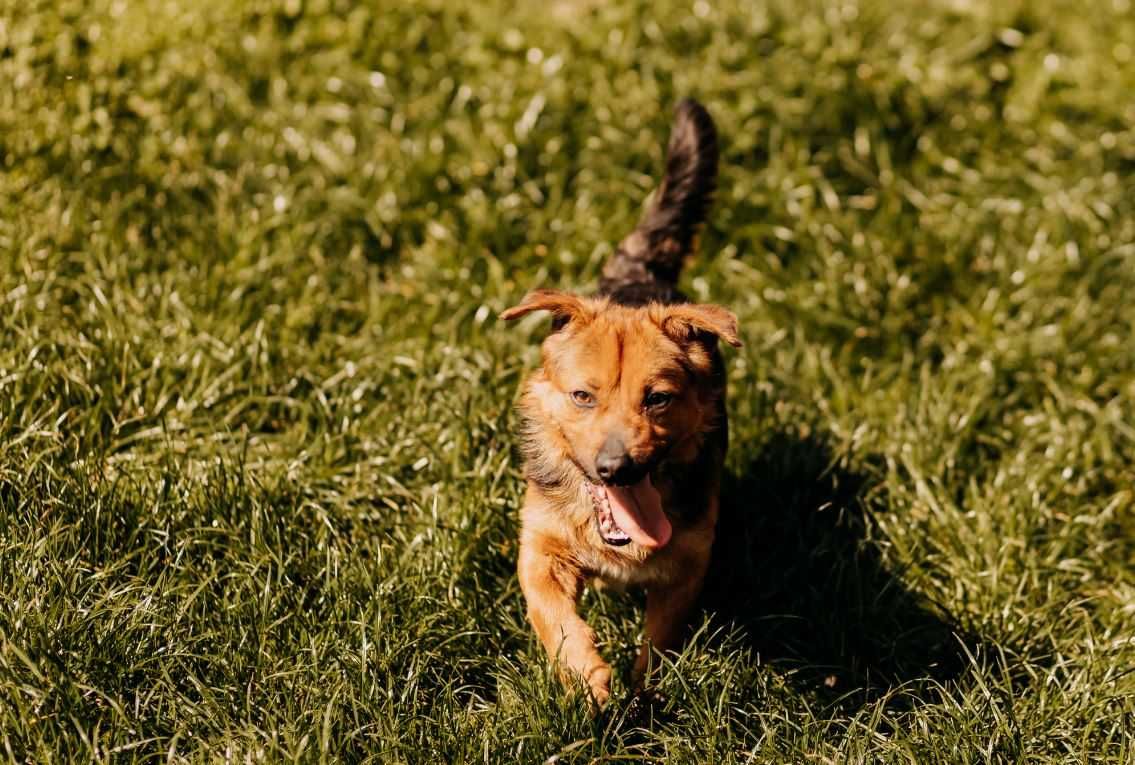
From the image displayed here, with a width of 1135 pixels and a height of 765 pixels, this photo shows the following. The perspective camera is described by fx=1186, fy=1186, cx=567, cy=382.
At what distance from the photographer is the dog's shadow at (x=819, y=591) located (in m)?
4.95

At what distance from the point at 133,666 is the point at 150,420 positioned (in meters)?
1.59

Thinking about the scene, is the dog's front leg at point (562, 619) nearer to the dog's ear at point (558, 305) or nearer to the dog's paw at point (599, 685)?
the dog's paw at point (599, 685)

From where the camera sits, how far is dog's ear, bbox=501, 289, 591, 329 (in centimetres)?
450

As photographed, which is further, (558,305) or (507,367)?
(507,367)

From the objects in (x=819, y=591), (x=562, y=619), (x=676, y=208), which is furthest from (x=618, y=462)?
(x=676, y=208)

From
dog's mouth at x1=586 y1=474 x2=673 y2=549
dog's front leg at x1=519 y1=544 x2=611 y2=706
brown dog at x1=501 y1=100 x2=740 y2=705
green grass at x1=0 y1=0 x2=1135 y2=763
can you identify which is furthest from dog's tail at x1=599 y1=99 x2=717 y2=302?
dog's front leg at x1=519 y1=544 x2=611 y2=706

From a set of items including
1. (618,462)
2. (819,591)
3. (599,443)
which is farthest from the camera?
(819,591)

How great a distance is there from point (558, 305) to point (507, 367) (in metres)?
1.54

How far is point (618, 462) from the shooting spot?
4.11m

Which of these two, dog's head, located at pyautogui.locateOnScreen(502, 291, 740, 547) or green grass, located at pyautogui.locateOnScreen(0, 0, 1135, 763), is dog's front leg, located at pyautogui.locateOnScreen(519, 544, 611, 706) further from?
dog's head, located at pyautogui.locateOnScreen(502, 291, 740, 547)

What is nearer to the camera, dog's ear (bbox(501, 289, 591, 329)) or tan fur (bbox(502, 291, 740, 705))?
tan fur (bbox(502, 291, 740, 705))

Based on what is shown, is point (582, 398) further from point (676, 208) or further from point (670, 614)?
point (676, 208)

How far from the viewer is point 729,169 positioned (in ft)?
24.5

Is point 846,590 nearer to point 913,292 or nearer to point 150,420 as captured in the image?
point 913,292
